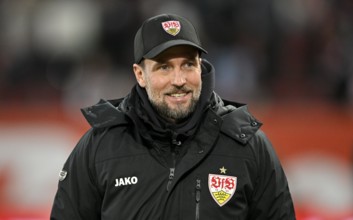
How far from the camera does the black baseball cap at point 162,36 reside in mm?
3416

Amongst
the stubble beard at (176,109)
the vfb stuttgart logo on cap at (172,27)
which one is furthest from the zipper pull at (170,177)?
the vfb stuttgart logo on cap at (172,27)

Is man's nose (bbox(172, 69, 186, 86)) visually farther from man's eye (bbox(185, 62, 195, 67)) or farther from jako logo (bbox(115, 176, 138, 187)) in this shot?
jako logo (bbox(115, 176, 138, 187))

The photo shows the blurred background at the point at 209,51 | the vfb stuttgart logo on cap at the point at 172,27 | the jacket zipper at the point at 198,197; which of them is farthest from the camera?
the blurred background at the point at 209,51

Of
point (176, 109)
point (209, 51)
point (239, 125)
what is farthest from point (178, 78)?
point (209, 51)

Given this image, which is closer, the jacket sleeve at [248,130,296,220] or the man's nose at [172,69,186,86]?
the man's nose at [172,69,186,86]

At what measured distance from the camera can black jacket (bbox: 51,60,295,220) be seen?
11.1 ft

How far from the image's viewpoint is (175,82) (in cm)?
337

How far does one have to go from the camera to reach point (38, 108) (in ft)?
23.4

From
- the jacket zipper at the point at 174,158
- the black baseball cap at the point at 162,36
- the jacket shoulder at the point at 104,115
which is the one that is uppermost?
the black baseball cap at the point at 162,36

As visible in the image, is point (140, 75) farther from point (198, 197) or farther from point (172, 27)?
point (198, 197)

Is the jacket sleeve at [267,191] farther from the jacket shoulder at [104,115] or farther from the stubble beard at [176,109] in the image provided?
the jacket shoulder at [104,115]

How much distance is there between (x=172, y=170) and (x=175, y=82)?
0.35 m

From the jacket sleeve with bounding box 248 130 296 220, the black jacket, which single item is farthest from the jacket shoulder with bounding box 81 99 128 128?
the jacket sleeve with bounding box 248 130 296 220

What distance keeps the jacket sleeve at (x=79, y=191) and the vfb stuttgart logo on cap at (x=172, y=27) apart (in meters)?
0.55
